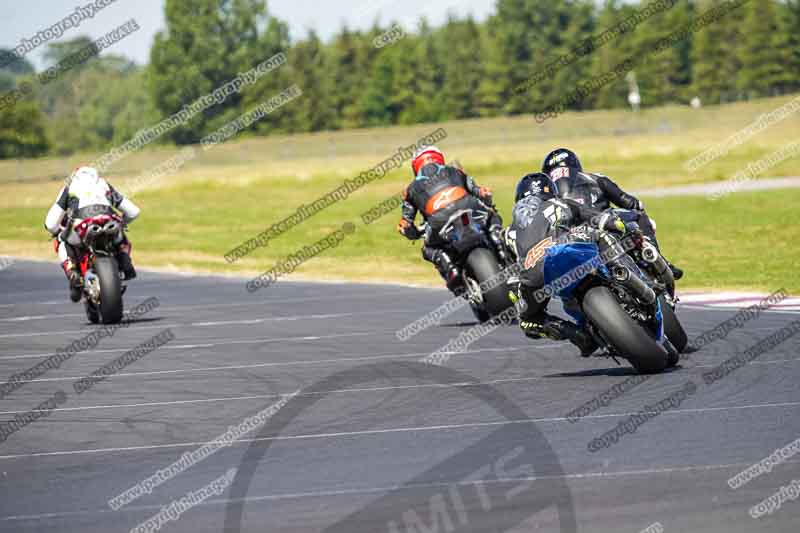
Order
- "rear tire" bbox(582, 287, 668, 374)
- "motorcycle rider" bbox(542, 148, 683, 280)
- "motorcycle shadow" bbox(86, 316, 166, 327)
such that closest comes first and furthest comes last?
"rear tire" bbox(582, 287, 668, 374)
"motorcycle rider" bbox(542, 148, 683, 280)
"motorcycle shadow" bbox(86, 316, 166, 327)

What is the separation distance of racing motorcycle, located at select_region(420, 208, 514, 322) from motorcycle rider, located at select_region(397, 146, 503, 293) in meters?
0.06

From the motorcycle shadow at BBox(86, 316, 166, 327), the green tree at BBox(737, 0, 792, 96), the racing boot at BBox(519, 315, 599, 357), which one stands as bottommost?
the racing boot at BBox(519, 315, 599, 357)

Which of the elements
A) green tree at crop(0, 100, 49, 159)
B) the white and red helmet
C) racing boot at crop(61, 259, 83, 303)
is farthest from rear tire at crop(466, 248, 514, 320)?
green tree at crop(0, 100, 49, 159)

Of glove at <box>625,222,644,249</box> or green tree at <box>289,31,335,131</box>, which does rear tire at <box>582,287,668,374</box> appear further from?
green tree at <box>289,31,335,131</box>

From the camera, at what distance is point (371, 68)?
372 ft

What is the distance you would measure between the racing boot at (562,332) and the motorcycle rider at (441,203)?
11.7 ft

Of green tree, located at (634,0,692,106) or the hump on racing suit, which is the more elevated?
green tree, located at (634,0,692,106)

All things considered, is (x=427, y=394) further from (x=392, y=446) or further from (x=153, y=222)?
(x=153, y=222)

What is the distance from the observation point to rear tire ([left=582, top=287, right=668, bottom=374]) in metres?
9.97

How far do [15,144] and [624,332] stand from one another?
99.2m

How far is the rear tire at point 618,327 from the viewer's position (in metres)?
9.97

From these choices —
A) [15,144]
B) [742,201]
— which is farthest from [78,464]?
[15,144]

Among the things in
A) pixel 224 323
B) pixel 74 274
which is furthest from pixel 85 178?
pixel 224 323

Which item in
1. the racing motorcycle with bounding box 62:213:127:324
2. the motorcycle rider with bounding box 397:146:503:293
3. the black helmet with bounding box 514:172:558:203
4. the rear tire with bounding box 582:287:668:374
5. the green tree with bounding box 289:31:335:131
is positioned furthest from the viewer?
the green tree with bounding box 289:31:335:131
